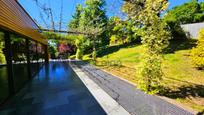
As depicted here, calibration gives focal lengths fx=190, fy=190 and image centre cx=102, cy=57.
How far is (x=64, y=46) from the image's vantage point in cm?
3388

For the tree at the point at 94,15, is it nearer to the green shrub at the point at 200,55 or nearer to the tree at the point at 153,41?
the green shrub at the point at 200,55

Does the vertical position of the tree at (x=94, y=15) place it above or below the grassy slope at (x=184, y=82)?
above

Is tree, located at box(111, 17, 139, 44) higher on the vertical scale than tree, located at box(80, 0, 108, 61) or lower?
lower

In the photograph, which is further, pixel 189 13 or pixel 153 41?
pixel 189 13

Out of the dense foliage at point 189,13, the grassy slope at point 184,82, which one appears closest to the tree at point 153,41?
the grassy slope at point 184,82

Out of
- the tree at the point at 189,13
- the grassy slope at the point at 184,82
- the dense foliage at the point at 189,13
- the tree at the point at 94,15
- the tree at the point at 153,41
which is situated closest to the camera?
the grassy slope at the point at 184,82

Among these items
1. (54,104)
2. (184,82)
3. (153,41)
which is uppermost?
(153,41)

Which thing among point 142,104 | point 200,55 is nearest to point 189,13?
point 200,55

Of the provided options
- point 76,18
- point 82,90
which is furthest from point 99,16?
point 82,90

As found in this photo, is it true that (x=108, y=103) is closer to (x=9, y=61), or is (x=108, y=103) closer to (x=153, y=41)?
(x=153, y=41)

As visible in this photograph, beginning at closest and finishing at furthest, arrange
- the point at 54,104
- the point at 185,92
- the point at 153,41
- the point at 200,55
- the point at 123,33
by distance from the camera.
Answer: the point at 54,104, the point at 153,41, the point at 185,92, the point at 200,55, the point at 123,33

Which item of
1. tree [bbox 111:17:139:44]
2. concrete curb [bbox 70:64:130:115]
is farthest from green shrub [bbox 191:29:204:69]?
tree [bbox 111:17:139:44]

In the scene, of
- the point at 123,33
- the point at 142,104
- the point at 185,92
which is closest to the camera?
the point at 142,104

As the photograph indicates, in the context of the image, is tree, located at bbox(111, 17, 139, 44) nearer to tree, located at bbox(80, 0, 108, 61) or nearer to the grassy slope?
tree, located at bbox(80, 0, 108, 61)
